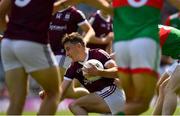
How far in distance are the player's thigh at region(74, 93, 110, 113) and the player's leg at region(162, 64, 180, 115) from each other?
2.52ft

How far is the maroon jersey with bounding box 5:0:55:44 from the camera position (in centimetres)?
736

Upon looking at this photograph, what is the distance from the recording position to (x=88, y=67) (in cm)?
875

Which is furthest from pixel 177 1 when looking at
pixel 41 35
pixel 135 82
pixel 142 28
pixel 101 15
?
pixel 101 15

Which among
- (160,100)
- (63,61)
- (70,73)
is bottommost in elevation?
(63,61)

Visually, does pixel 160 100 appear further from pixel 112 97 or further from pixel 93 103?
pixel 93 103

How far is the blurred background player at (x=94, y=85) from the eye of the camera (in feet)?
29.9

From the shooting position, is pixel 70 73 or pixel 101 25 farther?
pixel 101 25

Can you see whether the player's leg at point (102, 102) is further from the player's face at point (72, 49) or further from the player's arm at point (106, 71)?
the player's face at point (72, 49)

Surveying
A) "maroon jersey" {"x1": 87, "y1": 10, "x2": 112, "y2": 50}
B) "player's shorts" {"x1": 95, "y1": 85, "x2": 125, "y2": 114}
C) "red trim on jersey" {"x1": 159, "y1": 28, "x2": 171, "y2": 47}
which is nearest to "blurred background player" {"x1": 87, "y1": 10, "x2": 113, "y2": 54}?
"maroon jersey" {"x1": 87, "y1": 10, "x2": 112, "y2": 50}

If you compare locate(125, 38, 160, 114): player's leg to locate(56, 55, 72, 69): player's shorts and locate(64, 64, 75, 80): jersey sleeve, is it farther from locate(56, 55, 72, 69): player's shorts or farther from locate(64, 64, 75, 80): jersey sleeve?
locate(56, 55, 72, 69): player's shorts

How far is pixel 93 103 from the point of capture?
934 cm

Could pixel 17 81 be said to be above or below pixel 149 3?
below

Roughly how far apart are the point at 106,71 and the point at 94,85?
1.70 feet

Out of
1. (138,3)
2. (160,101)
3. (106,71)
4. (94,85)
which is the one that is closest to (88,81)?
(94,85)
